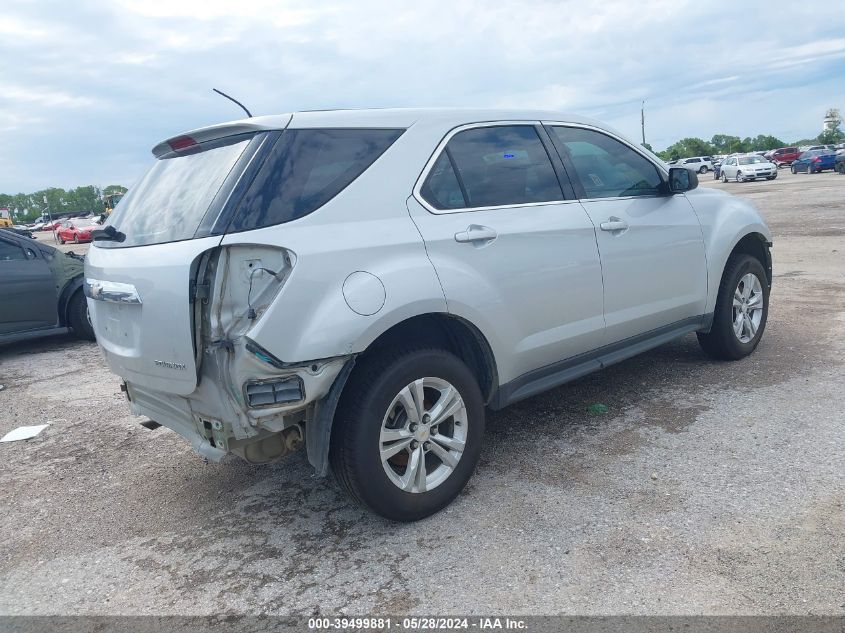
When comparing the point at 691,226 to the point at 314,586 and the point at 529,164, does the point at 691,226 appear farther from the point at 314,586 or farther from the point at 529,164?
the point at 314,586

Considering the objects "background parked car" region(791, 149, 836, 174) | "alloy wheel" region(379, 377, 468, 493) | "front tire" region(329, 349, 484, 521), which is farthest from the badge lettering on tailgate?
"background parked car" region(791, 149, 836, 174)

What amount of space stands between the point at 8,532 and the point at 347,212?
8.20 feet

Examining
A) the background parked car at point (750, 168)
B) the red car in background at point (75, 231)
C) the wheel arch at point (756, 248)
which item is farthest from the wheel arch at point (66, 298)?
the background parked car at point (750, 168)

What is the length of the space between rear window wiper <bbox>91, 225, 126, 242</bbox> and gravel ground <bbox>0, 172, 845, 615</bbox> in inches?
57.6

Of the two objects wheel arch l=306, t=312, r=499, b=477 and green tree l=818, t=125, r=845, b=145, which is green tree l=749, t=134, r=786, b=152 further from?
wheel arch l=306, t=312, r=499, b=477

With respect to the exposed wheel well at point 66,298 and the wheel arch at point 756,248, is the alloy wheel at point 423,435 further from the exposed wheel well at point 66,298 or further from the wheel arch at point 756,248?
the exposed wheel well at point 66,298

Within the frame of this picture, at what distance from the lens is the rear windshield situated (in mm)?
3016

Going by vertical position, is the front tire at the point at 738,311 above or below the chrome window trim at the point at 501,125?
below

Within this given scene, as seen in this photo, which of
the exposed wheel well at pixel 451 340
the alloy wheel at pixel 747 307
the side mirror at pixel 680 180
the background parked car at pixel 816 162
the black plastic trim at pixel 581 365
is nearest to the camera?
the exposed wheel well at pixel 451 340

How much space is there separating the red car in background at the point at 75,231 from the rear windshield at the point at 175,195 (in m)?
38.6

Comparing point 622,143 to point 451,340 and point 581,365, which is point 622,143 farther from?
point 451,340

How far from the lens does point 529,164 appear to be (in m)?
3.89

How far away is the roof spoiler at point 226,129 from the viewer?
3.07 metres

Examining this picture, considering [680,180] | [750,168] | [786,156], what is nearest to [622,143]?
[680,180]
